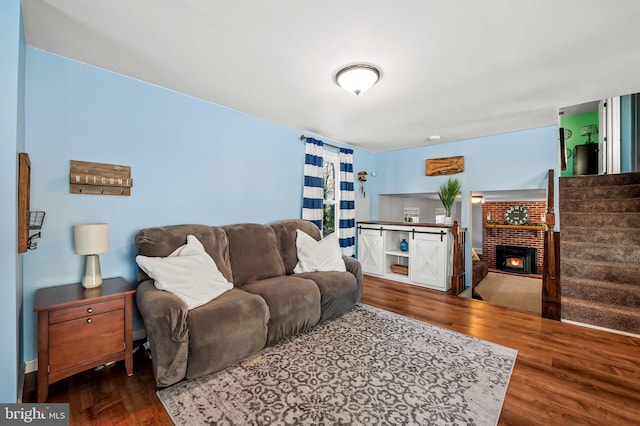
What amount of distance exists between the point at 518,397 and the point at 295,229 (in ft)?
8.35

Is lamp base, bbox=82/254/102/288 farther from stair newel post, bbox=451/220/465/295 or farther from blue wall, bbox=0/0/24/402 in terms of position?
stair newel post, bbox=451/220/465/295

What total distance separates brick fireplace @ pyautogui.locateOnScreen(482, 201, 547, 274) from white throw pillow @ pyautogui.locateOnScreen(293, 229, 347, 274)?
641cm

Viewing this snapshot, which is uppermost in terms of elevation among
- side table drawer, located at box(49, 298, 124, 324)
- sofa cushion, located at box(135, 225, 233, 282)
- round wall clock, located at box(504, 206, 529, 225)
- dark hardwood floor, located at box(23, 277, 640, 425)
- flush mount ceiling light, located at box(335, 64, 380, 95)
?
flush mount ceiling light, located at box(335, 64, 380, 95)

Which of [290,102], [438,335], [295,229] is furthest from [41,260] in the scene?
[438,335]

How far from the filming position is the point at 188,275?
212cm

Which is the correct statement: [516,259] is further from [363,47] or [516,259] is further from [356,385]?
[363,47]

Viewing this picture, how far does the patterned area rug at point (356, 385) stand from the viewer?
156 cm

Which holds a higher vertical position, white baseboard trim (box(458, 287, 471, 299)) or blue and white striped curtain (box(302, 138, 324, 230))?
blue and white striped curtain (box(302, 138, 324, 230))

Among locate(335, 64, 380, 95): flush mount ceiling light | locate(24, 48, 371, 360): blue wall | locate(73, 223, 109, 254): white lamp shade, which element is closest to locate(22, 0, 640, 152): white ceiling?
locate(335, 64, 380, 95): flush mount ceiling light

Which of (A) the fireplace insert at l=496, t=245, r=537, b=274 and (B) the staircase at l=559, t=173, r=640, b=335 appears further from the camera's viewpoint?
(A) the fireplace insert at l=496, t=245, r=537, b=274

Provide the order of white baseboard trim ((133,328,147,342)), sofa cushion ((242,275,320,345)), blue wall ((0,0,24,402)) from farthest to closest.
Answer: white baseboard trim ((133,328,147,342))
sofa cushion ((242,275,320,345))
blue wall ((0,0,24,402))

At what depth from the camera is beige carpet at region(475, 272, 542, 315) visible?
4273 millimetres

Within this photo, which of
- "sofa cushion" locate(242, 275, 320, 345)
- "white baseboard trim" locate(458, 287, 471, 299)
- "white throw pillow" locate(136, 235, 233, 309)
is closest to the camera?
"white throw pillow" locate(136, 235, 233, 309)

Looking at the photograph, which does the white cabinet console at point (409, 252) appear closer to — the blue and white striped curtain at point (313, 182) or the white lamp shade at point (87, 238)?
the blue and white striped curtain at point (313, 182)
